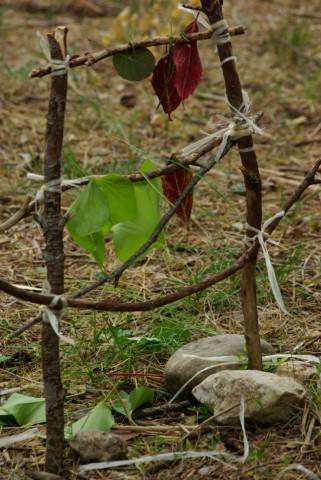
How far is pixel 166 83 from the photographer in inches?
70.6

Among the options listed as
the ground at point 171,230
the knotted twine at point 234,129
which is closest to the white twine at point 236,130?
the knotted twine at point 234,129

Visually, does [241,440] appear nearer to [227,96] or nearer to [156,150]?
[227,96]

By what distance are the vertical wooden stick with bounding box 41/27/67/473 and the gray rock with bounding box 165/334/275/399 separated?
1.18ft

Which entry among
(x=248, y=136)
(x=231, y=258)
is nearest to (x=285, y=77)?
(x=231, y=258)

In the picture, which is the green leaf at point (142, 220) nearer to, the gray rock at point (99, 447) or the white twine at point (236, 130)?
the white twine at point (236, 130)

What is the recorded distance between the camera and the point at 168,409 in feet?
6.37

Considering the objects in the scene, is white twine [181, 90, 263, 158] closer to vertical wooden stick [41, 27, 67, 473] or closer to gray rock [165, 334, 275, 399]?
vertical wooden stick [41, 27, 67, 473]

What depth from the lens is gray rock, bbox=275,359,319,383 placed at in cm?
196

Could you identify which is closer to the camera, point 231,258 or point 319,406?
point 319,406

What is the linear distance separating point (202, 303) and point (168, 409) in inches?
23.3

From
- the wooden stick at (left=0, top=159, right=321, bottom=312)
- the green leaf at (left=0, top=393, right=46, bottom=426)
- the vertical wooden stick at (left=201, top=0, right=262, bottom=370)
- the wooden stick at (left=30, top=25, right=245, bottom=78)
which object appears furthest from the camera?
the green leaf at (left=0, top=393, right=46, bottom=426)

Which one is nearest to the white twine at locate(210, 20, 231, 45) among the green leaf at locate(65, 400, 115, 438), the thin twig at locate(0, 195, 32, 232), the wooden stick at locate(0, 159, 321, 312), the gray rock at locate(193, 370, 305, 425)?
the wooden stick at locate(0, 159, 321, 312)

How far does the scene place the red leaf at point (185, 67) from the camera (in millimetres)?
1773

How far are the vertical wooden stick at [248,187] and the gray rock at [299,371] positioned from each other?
71 mm
